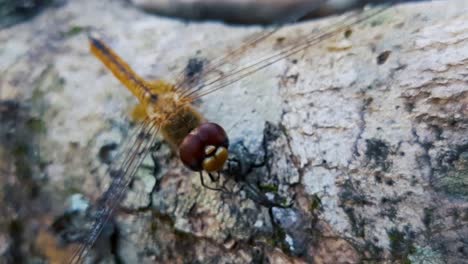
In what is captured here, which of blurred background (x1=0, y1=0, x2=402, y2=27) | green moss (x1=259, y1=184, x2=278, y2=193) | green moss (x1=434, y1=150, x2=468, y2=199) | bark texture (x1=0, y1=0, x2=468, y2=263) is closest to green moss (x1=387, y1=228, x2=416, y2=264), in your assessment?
bark texture (x1=0, y1=0, x2=468, y2=263)

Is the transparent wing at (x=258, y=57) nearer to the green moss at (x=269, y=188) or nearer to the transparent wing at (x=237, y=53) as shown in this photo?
the transparent wing at (x=237, y=53)

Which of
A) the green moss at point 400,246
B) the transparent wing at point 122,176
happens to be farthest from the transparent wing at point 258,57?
the green moss at point 400,246

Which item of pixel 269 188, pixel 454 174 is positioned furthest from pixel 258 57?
pixel 454 174

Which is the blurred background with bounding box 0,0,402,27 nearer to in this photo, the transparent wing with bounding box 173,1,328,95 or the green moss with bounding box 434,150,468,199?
the transparent wing with bounding box 173,1,328,95

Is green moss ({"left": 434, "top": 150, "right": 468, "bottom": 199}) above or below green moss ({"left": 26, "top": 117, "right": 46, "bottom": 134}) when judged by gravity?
below

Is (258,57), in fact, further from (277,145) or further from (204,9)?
(204,9)

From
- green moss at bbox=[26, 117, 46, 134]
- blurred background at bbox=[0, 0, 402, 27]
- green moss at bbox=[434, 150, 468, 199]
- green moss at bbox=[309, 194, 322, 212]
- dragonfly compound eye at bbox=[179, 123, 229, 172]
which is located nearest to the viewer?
green moss at bbox=[434, 150, 468, 199]

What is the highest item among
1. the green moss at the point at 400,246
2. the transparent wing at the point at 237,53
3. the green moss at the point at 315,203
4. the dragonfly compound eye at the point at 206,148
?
the transparent wing at the point at 237,53
